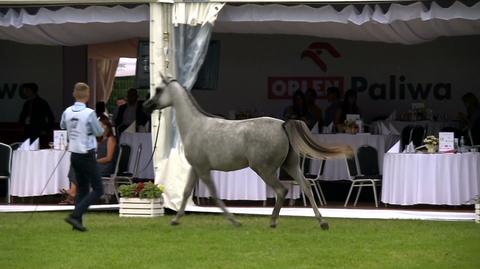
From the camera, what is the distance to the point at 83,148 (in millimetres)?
12211

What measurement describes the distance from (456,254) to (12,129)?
12805 millimetres

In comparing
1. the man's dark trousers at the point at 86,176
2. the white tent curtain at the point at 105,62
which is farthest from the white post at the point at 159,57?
the white tent curtain at the point at 105,62

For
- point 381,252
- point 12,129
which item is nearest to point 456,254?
point 381,252

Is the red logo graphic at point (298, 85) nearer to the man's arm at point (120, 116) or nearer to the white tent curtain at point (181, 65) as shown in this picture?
the man's arm at point (120, 116)

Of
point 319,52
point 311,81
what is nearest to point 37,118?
point 311,81

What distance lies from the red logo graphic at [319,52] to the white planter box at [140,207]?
302 inches

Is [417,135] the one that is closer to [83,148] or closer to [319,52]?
[319,52]

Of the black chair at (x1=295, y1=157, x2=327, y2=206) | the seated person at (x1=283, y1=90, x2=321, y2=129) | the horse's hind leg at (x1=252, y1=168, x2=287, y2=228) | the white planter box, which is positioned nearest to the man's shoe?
the white planter box

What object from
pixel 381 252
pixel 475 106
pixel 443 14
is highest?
pixel 443 14

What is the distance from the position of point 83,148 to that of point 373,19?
13.7 ft

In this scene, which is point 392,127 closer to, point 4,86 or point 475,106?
point 475,106

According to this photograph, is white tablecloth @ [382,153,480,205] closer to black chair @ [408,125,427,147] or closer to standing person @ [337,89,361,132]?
black chair @ [408,125,427,147]

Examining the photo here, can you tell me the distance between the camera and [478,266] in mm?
9773

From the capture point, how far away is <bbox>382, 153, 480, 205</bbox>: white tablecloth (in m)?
14.5
